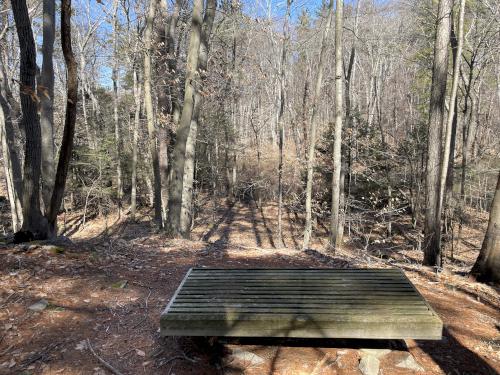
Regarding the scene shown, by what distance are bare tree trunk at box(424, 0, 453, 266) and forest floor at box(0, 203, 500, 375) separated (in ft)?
3.45

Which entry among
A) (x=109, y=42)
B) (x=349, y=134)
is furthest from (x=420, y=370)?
(x=109, y=42)

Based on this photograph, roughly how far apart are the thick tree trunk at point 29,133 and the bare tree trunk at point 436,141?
291 inches

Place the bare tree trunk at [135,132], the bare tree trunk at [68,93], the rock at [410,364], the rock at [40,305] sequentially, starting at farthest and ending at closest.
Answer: the bare tree trunk at [135,132], the bare tree trunk at [68,93], the rock at [40,305], the rock at [410,364]

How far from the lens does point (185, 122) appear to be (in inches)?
350

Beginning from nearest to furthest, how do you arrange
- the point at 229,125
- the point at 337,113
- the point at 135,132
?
the point at 337,113 < the point at 135,132 < the point at 229,125

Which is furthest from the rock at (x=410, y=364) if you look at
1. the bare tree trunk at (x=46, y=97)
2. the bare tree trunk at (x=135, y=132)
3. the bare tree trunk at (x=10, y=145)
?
the bare tree trunk at (x=135, y=132)

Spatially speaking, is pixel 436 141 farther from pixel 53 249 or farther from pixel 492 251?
pixel 53 249

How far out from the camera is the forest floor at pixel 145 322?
331cm

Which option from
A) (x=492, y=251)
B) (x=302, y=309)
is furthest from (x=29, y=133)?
(x=492, y=251)

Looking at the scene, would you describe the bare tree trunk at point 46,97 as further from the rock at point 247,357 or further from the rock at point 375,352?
the rock at point 375,352

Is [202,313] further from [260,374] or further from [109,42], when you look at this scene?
[109,42]

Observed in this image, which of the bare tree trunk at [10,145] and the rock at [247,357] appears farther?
the bare tree trunk at [10,145]

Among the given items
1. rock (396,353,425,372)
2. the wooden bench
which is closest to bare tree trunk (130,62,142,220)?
the wooden bench

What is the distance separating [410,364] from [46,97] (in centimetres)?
736
